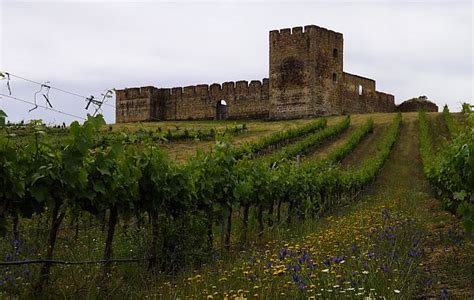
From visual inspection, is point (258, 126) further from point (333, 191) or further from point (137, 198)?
point (137, 198)

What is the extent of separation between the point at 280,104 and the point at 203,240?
34746 mm

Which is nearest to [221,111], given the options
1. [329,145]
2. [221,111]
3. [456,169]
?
[221,111]

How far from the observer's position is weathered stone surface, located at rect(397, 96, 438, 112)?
57062 mm

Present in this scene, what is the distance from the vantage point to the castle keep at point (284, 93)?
42312 millimetres

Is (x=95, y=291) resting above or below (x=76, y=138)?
below

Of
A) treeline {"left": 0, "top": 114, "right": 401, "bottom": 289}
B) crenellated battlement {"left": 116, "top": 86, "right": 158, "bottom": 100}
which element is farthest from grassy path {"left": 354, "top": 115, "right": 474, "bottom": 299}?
crenellated battlement {"left": 116, "top": 86, "right": 158, "bottom": 100}

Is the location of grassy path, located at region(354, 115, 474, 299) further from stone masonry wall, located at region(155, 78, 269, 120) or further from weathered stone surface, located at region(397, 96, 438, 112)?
weathered stone surface, located at region(397, 96, 438, 112)

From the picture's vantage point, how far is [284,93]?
42906 mm

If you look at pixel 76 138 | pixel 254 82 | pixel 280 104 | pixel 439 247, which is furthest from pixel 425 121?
pixel 76 138

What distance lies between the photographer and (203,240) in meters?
8.72

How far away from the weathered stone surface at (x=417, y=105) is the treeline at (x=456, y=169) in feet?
66.6

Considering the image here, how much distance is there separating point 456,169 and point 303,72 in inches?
1321

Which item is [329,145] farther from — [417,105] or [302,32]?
[417,105]

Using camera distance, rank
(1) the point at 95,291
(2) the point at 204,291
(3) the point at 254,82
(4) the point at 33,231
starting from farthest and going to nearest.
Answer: (3) the point at 254,82 → (4) the point at 33,231 → (1) the point at 95,291 → (2) the point at 204,291
